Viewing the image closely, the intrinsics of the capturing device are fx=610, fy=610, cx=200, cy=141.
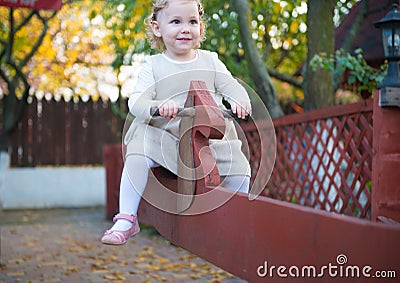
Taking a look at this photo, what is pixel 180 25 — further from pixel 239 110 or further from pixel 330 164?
pixel 330 164

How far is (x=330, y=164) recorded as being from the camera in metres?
6.19

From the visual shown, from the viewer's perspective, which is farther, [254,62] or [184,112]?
[254,62]

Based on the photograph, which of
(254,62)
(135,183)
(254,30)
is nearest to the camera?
(135,183)

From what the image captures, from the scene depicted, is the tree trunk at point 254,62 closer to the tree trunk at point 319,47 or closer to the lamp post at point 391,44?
the tree trunk at point 319,47

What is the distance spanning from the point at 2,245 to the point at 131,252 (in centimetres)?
166

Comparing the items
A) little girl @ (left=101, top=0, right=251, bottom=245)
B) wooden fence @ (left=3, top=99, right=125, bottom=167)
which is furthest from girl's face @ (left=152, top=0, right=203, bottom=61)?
wooden fence @ (left=3, top=99, right=125, bottom=167)

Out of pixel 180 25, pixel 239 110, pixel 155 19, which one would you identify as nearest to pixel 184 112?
pixel 239 110

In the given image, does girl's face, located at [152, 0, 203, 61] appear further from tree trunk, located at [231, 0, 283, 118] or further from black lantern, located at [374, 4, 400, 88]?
tree trunk, located at [231, 0, 283, 118]

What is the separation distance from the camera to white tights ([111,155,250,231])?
2.59 meters

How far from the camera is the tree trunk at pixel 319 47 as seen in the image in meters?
5.67

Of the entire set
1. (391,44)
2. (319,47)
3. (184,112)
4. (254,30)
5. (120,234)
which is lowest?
(120,234)

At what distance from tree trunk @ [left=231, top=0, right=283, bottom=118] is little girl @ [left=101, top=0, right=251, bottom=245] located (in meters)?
3.64

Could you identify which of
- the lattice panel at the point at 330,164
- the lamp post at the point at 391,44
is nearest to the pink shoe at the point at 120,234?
the lamp post at the point at 391,44

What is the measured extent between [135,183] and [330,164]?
391cm
